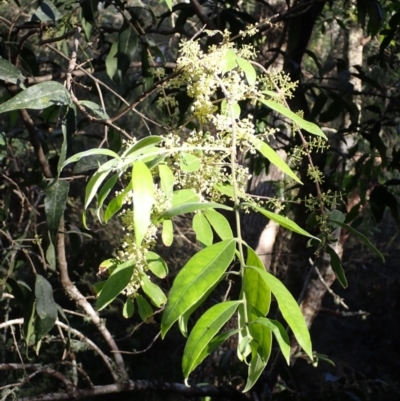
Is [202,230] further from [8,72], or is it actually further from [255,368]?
[8,72]

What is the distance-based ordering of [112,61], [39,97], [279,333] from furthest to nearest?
1. [112,61]
2. [39,97]
3. [279,333]

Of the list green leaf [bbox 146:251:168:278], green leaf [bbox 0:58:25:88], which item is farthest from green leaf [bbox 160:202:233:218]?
green leaf [bbox 0:58:25:88]

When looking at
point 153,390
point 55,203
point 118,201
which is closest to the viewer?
point 118,201

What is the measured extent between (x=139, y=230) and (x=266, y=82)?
373 millimetres

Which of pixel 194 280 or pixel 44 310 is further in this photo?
pixel 44 310

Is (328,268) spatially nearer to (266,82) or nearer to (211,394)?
(211,394)

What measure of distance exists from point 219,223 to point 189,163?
0.06 m

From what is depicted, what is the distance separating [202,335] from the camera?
1.28 feet

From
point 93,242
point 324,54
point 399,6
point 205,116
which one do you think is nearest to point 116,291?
point 205,116

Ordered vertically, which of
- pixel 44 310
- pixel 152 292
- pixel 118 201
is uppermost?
pixel 118 201

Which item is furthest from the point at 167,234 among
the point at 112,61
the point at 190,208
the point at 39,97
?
the point at 112,61

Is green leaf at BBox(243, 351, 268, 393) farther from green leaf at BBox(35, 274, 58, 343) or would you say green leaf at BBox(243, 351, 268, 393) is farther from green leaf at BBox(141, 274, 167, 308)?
green leaf at BBox(35, 274, 58, 343)

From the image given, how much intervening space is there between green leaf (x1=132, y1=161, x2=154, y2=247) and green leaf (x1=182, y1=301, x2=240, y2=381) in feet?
0.24

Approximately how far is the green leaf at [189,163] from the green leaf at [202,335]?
132 mm
